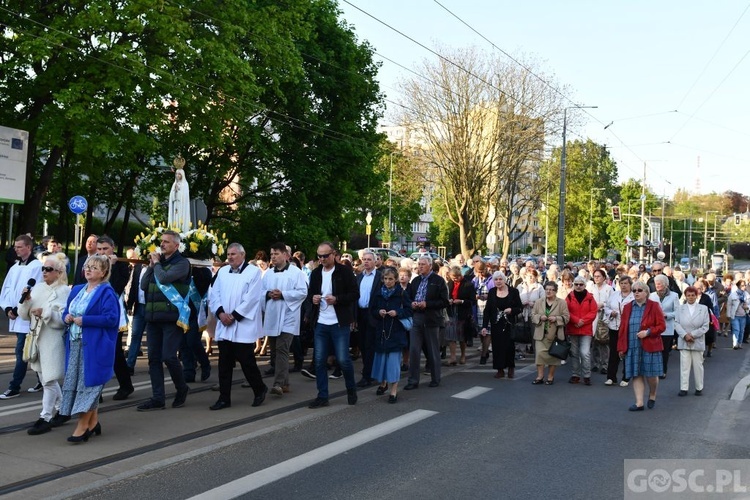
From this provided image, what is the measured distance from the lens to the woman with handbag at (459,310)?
1381cm

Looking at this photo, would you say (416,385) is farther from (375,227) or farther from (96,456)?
(375,227)

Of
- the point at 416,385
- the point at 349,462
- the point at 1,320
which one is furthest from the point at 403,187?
the point at 349,462

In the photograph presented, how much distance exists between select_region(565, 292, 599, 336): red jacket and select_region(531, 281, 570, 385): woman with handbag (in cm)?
29

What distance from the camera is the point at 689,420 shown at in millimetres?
9414

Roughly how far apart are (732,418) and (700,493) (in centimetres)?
381

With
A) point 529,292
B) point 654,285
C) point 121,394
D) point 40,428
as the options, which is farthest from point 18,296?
point 654,285

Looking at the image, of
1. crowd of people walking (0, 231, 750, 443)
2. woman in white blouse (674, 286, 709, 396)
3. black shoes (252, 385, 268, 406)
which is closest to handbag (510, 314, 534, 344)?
crowd of people walking (0, 231, 750, 443)

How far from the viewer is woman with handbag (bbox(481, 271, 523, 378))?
12250 mm

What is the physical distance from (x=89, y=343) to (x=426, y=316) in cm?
526

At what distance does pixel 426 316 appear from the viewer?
11219 millimetres

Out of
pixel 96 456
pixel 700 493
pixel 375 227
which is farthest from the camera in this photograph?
pixel 375 227

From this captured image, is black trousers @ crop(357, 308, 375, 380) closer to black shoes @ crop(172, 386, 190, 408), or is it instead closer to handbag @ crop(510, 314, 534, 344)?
handbag @ crop(510, 314, 534, 344)

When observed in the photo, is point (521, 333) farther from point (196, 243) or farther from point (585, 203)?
point (585, 203)

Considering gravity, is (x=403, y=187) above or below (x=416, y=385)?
above
